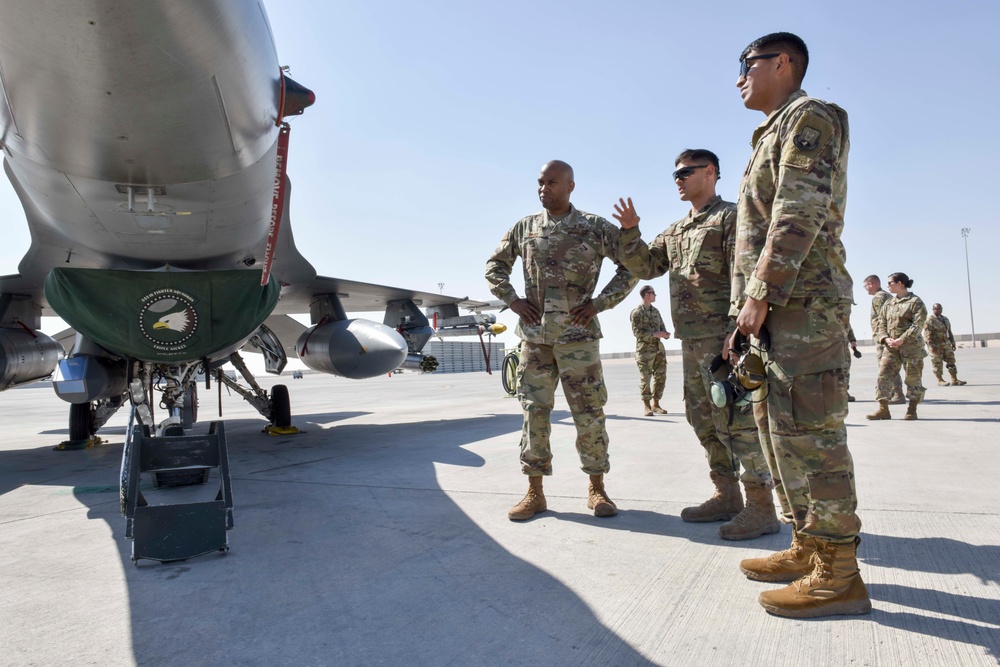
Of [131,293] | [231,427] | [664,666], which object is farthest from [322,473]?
[231,427]

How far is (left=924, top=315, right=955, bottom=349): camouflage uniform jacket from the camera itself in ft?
40.1

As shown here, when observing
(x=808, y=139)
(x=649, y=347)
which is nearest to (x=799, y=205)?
(x=808, y=139)

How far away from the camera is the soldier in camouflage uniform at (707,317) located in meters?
3.02

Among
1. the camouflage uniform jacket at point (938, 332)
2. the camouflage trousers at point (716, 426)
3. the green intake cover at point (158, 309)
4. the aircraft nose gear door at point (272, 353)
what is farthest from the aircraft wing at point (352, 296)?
Answer: the camouflage uniform jacket at point (938, 332)

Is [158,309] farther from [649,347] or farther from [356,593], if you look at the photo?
[649,347]

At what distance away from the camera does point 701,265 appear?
128 inches

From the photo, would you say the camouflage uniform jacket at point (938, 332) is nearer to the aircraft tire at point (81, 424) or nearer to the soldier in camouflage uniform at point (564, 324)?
the soldier in camouflage uniform at point (564, 324)

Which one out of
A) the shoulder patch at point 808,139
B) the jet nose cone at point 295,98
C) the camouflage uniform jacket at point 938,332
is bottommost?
the camouflage uniform jacket at point 938,332

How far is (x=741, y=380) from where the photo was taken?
2305 mm

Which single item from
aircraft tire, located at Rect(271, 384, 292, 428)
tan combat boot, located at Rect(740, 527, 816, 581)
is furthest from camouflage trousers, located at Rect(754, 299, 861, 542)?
aircraft tire, located at Rect(271, 384, 292, 428)

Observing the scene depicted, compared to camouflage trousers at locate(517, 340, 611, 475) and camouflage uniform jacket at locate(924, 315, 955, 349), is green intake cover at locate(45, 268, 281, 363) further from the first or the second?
camouflage uniform jacket at locate(924, 315, 955, 349)

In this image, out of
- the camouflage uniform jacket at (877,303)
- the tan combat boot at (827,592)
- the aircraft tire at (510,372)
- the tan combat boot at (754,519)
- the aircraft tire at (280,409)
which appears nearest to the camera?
the tan combat boot at (827,592)

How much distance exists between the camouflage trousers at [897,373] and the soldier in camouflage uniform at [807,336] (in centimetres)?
590

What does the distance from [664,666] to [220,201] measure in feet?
12.5
